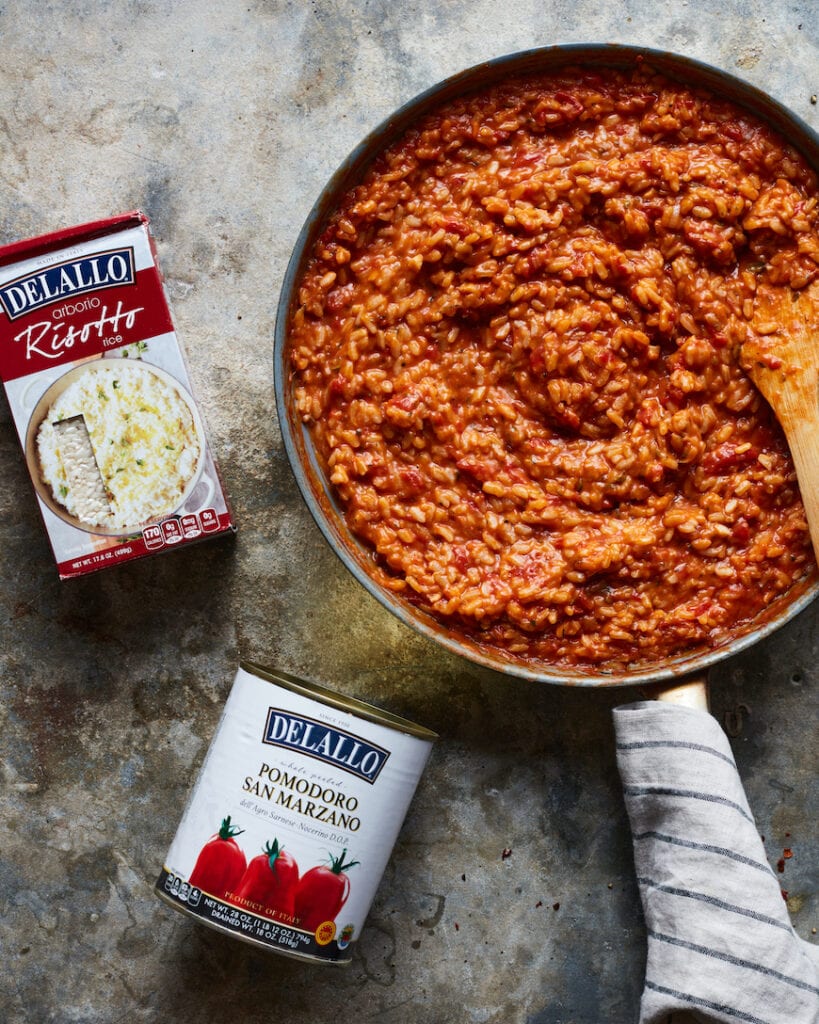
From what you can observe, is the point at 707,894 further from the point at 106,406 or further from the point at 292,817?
the point at 106,406

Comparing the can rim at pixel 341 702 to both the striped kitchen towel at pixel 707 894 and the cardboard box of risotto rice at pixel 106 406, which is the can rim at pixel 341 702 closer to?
the cardboard box of risotto rice at pixel 106 406

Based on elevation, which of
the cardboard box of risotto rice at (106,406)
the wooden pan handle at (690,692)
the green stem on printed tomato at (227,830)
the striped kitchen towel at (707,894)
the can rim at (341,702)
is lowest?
the striped kitchen towel at (707,894)

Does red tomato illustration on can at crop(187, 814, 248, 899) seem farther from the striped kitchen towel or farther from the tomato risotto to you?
the striped kitchen towel

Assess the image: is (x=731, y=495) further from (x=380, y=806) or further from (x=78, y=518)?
(x=78, y=518)

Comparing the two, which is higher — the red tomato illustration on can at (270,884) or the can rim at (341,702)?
the can rim at (341,702)

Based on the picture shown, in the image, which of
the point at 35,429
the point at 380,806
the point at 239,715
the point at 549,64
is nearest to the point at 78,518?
the point at 35,429

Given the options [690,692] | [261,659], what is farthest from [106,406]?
[690,692]

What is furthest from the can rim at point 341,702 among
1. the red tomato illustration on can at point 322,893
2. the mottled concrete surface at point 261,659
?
the mottled concrete surface at point 261,659
